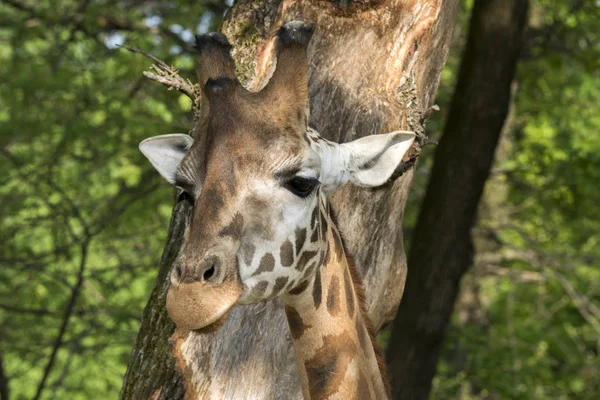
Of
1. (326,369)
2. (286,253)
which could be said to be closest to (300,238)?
(286,253)

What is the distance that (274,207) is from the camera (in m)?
3.13

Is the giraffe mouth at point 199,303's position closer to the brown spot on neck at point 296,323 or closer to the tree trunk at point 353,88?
the brown spot on neck at point 296,323

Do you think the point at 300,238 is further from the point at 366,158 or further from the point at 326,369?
the point at 326,369

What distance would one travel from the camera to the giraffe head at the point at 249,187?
293 cm

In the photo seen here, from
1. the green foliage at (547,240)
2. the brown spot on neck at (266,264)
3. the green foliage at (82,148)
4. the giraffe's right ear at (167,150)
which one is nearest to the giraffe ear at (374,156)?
the brown spot on neck at (266,264)

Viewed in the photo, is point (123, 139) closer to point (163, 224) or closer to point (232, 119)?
point (163, 224)

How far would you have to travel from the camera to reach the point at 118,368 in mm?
12312

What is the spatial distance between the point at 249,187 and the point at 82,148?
6648mm

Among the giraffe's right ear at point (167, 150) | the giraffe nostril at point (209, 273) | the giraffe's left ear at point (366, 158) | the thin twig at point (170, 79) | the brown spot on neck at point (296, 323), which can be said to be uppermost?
the thin twig at point (170, 79)

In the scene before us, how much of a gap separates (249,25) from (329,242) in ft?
5.28

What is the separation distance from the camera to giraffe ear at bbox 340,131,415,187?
3492mm

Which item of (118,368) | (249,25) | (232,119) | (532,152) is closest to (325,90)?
(249,25)

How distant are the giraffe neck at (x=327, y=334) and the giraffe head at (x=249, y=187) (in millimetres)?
163

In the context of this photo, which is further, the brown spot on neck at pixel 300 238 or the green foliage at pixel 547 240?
the green foliage at pixel 547 240
